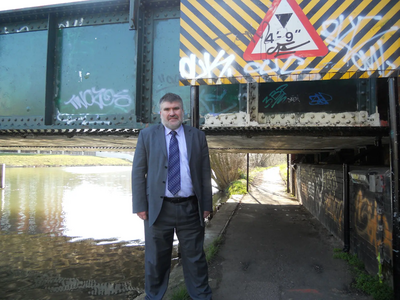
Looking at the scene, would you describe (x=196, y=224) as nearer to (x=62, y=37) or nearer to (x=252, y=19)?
(x=252, y=19)

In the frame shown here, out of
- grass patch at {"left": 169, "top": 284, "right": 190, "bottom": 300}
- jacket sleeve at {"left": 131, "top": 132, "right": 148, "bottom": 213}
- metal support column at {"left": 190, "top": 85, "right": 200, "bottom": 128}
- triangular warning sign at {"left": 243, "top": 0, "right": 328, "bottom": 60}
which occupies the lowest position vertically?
grass patch at {"left": 169, "top": 284, "right": 190, "bottom": 300}

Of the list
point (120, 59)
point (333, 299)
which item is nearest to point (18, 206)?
point (120, 59)

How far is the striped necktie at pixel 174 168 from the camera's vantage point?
2.90 meters

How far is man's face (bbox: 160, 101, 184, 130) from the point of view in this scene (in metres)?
2.98

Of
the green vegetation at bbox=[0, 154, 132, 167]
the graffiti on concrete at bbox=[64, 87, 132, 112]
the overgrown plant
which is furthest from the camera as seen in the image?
the green vegetation at bbox=[0, 154, 132, 167]

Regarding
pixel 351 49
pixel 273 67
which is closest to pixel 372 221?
pixel 351 49

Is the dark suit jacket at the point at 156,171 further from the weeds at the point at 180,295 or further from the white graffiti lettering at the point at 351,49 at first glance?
the white graffiti lettering at the point at 351,49

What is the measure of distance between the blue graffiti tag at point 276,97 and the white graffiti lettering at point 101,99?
2.20 metres

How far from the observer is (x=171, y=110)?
2.99 metres

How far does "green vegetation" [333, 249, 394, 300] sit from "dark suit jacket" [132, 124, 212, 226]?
88.1 inches

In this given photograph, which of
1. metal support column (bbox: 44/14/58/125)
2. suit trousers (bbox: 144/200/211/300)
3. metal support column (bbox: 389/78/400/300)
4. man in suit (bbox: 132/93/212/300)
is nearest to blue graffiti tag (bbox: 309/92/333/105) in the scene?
metal support column (bbox: 389/78/400/300)

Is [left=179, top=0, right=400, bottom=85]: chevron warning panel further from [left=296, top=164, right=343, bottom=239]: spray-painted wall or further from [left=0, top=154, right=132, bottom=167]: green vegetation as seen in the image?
[left=0, top=154, right=132, bottom=167]: green vegetation

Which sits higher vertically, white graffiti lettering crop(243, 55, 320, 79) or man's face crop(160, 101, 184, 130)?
white graffiti lettering crop(243, 55, 320, 79)

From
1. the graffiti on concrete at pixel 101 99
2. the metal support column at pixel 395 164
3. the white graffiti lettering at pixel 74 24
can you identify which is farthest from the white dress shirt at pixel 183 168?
the white graffiti lettering at pixel 74 24
